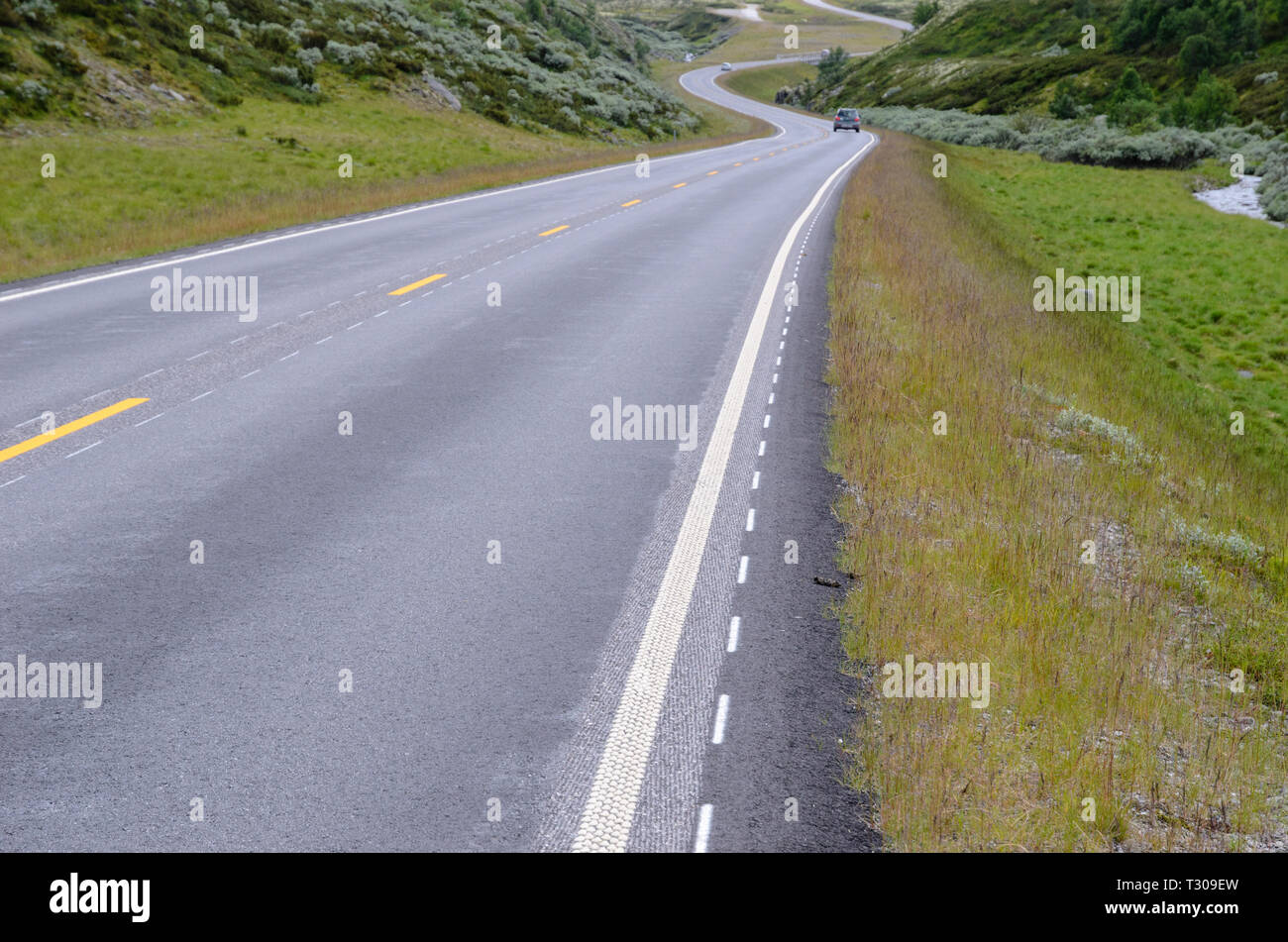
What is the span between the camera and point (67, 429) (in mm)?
7699

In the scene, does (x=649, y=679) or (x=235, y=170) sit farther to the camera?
(x=235, y=170)

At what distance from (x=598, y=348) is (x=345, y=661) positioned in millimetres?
6439

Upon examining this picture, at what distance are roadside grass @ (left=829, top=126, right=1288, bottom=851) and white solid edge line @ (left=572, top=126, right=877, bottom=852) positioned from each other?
2.74 feet

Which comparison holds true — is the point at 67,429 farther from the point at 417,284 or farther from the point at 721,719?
the point at 417,284

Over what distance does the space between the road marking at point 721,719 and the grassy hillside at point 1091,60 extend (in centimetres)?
5071

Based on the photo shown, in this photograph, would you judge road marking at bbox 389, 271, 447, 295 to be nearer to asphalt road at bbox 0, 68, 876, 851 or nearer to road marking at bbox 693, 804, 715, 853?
asphalt road at bbox 0, 68, 876, 851

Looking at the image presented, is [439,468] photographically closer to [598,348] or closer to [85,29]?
[598,348]

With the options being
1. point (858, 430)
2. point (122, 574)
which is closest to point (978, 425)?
point (858, 430)

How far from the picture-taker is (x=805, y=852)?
3525 millimetres

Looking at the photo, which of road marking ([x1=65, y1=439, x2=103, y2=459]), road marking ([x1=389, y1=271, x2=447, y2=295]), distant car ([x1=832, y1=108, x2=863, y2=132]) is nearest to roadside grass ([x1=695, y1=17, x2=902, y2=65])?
distant car ([x1=832, y1=108, x2=863, y2=132])

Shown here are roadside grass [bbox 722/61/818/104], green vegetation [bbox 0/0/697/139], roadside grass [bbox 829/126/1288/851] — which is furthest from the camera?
roadside grass [bbox 722/61/818/104]

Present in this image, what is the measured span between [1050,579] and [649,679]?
2.57 meters

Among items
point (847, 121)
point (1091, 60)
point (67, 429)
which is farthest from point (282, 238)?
point (1091, 60)

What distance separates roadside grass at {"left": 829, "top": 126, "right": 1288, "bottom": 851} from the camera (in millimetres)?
3914
